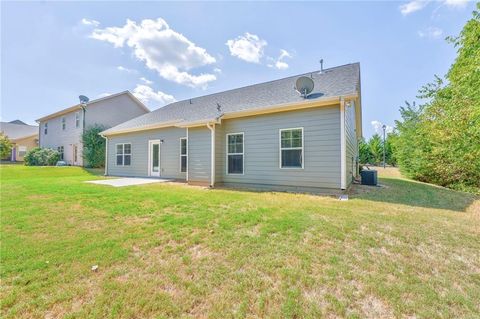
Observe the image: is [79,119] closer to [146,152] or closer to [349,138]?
[146,152]

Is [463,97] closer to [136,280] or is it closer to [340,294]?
[340,294]

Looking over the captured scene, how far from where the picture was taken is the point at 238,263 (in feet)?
9.16

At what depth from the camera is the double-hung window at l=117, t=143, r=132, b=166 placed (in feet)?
45.9

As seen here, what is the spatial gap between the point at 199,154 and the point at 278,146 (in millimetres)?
3707

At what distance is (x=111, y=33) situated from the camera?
10.4 meters

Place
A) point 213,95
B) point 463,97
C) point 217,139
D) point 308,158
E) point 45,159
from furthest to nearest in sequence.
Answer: point 45,159, point 213,95, point 217,139, point 463,97, point 308,158

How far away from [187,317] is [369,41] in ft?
42.3

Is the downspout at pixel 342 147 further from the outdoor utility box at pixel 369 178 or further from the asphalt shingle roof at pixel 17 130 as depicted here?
the asphalt shingle roof at pixel 17 130

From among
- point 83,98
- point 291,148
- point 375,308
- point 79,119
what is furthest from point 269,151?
point 83,98

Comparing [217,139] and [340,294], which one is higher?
[217,139]

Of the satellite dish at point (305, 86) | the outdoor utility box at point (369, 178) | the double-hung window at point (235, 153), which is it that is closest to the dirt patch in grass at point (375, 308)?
the satellite dish at point (305, 86)

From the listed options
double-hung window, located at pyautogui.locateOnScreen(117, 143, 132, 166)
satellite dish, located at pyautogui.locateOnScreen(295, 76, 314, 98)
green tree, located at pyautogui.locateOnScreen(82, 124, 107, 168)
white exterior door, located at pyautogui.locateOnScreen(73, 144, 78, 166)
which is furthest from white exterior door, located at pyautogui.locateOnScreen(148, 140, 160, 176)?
white exterior door, located at pyautogui.locateOnScreen(73, 144, 78, 166)

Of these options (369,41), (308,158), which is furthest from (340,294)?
(369,41)

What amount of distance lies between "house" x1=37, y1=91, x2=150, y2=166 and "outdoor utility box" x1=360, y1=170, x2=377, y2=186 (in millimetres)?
20983
